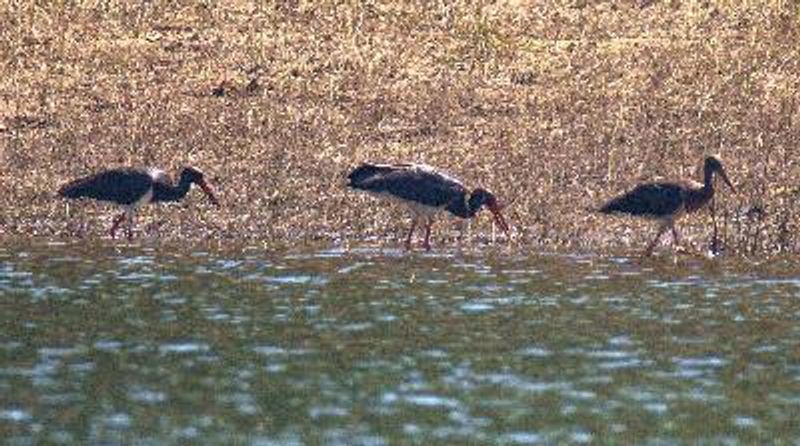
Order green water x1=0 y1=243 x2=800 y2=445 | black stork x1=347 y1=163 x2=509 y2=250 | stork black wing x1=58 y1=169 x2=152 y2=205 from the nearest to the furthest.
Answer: green water x1=0 y1=243 x2=800 y2=445, black stork x1=347 y1=163 x2=509 y2=250, stork black wing x1=58 y1=169 x2=152 y2=205

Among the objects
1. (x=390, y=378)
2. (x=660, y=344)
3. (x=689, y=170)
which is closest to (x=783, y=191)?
(x=689, y=170)

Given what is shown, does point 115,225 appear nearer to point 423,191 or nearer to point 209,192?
point 209,192

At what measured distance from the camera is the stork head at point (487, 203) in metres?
24.7

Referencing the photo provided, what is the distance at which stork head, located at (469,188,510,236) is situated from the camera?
81.1ft

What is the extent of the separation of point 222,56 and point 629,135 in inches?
277

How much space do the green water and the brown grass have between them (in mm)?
2247

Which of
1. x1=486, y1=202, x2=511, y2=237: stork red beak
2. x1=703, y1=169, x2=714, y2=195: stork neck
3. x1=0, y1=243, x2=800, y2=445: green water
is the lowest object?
x1=0, y1=243, x2=800, y2=445: green water

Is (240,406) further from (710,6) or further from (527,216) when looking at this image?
(710,6)

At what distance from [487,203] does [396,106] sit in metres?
5.92

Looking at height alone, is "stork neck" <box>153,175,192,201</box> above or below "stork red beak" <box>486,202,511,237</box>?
above

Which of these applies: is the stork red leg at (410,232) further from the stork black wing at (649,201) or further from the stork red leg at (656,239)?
the stork red leg at (656,239)

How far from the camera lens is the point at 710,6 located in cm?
3516

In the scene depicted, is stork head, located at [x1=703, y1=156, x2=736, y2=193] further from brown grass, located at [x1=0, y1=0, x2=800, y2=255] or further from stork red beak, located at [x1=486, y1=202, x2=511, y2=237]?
stork red beak, located at [x1=486, y1=202, x2=511, y2=237]

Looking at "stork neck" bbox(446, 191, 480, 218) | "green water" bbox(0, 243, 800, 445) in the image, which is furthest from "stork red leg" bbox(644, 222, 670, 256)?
"stork neck" bbox(446, 191, 480, 218)
